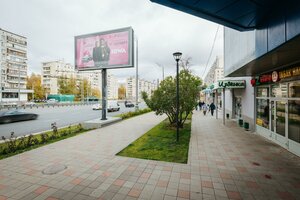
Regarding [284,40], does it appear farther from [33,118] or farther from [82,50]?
[33,118]

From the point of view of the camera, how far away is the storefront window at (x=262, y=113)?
8402mm

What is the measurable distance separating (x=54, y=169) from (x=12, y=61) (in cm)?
7127

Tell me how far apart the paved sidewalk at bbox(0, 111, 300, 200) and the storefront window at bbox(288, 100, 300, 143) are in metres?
0.73

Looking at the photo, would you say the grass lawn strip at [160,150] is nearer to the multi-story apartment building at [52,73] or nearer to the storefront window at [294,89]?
the storefront window at [294,89]

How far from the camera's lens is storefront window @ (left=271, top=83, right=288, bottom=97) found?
683 centimetres

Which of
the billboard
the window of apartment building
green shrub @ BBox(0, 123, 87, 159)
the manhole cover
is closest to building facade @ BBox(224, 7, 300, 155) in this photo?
the manhole cover

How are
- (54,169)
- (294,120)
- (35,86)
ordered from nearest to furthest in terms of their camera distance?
(54,169)
(294,120)
(35,86)

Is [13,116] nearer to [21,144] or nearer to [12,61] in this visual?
[21,144]

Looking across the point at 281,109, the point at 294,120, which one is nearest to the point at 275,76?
the point at 281,109

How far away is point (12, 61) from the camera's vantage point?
56250 mm

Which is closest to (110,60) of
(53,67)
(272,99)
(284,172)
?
(272,99)

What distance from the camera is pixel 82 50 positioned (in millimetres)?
12789

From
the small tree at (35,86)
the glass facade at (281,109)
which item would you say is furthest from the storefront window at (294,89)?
the small tree at (35,86)

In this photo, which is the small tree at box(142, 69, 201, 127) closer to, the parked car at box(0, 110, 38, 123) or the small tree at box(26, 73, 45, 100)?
the parked car at box(0, 110, 38, 123)
